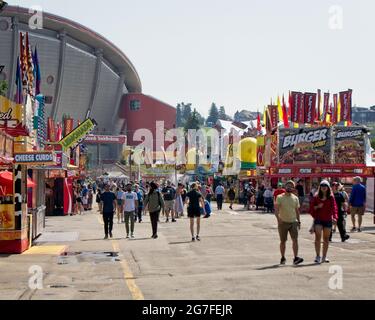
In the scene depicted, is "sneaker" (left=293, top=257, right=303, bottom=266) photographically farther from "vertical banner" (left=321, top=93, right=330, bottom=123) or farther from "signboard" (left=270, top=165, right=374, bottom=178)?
"vertical banner" (left=321, top=93, right=330, bottom=123)

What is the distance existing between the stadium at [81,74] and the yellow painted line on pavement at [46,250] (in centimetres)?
10366

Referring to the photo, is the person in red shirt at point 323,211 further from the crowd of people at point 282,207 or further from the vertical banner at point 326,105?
the vertical banner at point 326,105

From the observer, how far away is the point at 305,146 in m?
45.9

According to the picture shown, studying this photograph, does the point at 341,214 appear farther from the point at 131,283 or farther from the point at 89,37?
the point at 89,37

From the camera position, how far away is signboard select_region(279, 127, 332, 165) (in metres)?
45.5

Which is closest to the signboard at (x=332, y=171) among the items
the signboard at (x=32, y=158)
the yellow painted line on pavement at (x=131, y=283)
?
the signboard at (x=32, y=158)

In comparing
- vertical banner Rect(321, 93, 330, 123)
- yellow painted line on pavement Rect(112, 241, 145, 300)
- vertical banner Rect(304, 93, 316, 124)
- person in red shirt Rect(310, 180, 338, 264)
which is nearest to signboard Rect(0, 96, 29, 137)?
yellow painted line on pavement Rect(112, 241, 145, 300)

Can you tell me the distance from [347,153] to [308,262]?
31438mm

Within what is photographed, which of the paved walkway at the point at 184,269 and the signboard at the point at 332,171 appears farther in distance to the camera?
the signboard at the point at 332,171

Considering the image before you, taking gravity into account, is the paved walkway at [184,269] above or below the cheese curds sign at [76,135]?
below

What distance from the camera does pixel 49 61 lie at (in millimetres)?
133125

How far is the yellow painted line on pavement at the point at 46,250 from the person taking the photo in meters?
17.8

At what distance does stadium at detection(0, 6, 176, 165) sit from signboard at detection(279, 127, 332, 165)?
80.8 metres

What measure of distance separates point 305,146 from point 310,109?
22.8ft
